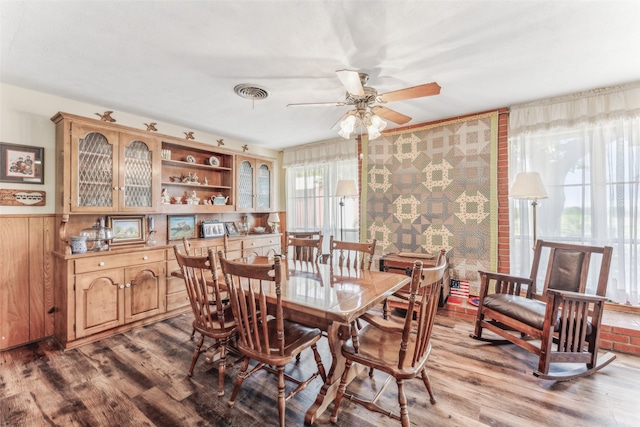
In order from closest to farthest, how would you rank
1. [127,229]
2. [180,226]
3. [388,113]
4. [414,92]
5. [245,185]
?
1. [414,92]
2. [388,113]
3. [127,229]
4. [180,226]
5. [245,185]

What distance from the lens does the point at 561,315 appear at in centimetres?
203

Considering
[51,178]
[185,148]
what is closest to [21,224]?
[51,178]

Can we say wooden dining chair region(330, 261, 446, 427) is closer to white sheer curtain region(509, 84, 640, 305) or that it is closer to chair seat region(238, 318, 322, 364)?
chair seat region(238, 318, 322, 364)

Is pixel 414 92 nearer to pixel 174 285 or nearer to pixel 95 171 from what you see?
pixel 95 171

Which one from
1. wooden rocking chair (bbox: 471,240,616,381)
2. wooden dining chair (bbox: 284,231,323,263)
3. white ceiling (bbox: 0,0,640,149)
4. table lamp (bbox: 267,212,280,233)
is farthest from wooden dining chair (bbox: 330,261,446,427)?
table lamp (bbox: 267,212,280,233)

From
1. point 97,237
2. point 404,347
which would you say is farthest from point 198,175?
point 404,347

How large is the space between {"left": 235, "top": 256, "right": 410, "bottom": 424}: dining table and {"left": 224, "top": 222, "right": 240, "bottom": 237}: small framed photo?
2.28m

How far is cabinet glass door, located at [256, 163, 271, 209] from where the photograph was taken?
4.55m

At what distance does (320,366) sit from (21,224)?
121 inches

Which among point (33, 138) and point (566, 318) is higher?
point (33, 138)

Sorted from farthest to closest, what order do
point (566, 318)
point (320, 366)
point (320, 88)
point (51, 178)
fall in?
point (51, 178), point (320, 88), point (566, 318), point (320, 366)

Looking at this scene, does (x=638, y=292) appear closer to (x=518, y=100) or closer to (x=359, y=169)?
(x=518, y=100)

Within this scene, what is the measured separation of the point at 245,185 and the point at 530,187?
144 inches

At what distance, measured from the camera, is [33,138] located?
105 inches
